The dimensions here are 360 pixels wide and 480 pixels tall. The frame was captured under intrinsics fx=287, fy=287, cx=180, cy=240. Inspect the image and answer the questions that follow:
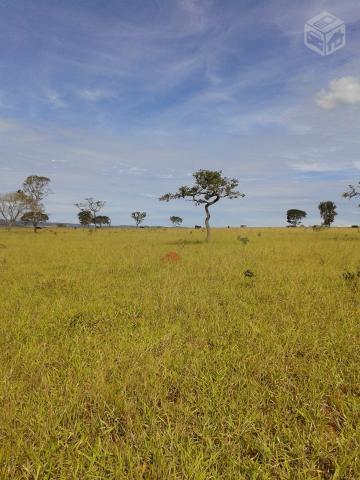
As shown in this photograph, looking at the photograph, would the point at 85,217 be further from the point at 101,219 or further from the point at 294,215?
the point at 294,215

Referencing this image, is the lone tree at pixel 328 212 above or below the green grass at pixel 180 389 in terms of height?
above

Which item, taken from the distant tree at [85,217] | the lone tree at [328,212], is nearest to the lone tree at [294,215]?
the lone tree at [328,212]

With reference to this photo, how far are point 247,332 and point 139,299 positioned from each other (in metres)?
3.10

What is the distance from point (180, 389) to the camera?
342 centimetres

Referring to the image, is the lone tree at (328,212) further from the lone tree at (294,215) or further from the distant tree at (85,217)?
the distant tree at (85,217)

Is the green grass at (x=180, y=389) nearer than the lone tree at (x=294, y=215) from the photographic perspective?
Yes

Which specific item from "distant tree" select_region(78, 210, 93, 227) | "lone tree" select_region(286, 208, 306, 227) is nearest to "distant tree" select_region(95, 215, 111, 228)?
"distant tree" select_region(78, 210, 93, 227)

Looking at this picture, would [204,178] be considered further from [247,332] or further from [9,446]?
[9,446]

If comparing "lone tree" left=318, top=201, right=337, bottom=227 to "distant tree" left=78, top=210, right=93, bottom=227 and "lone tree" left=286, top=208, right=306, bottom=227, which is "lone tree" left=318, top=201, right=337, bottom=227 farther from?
"distant tree" left=78, top=210, right=93, bottom=227

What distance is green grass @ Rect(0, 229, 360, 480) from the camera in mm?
2434

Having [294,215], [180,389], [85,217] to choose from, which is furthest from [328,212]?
[180,389]

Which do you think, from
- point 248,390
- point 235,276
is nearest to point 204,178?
point 235,276

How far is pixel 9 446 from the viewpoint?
2.55 metres

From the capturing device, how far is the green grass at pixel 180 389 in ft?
7.98
